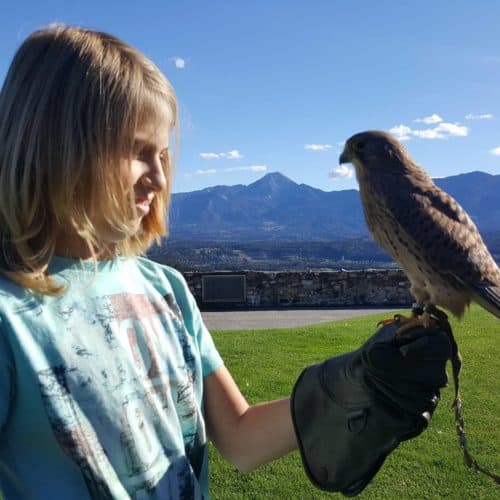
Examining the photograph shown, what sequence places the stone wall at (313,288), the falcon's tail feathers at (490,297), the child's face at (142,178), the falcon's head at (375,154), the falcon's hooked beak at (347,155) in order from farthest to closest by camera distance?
the stone wall at (313,288), the falcon's hooked beak at (347,155), the falcon's head at (375,154), the falcon's tail feathers at (490,297), the child's face at (142,178)

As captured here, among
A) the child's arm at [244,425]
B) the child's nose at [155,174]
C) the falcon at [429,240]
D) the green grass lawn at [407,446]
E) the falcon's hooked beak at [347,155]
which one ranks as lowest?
the green grass lawn at [407,446]

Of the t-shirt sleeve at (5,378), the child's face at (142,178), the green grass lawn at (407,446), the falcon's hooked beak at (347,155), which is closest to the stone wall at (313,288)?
the green grass lawn at (407,446)

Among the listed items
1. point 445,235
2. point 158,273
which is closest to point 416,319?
point 445,235

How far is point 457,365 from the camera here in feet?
6.00

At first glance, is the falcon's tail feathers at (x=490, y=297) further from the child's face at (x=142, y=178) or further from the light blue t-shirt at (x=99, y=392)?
the child's face at (x=142, y=178)

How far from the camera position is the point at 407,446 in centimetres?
430

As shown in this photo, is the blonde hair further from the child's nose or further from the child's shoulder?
the child's shoulder

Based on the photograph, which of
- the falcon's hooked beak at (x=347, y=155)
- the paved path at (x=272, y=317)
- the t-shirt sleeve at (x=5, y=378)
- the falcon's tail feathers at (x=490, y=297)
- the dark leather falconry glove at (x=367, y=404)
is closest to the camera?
the t-shirt sleeve at (x=5, y=378)

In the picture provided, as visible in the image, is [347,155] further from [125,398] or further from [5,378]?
[5,378]

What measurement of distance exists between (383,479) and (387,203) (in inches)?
92.7

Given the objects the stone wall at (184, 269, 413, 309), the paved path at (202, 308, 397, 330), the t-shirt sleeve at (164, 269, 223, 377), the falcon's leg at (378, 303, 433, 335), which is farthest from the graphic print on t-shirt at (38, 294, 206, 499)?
the stone wall at (184, 269, 413, 309)

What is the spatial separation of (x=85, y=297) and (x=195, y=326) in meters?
0.49

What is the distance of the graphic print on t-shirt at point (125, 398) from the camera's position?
139cm

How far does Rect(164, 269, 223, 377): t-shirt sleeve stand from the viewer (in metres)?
1.92
